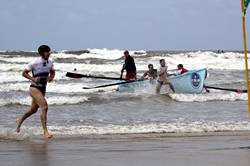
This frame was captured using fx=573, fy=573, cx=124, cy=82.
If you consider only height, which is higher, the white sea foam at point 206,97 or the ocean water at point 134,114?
the ocean water at point 134,114

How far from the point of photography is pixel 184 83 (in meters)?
20.7

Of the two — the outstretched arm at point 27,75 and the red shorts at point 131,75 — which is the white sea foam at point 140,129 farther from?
the red shorts at point 131,75

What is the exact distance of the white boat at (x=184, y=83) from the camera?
20547 mm

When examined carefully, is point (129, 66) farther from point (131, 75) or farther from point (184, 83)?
point (184, 83)

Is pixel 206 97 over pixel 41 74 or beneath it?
beneath

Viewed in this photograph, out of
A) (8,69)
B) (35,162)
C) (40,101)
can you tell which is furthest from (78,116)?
(8,69)

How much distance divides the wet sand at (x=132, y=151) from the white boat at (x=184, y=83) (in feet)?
35.5

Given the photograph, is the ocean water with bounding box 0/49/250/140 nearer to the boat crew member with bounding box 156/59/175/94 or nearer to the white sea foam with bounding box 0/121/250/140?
the white sea foam with bounding box 0/121/250/140

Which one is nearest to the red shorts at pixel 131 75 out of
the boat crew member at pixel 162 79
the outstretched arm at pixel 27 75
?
the boat crew member at pixel 162 79

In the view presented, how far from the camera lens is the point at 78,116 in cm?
1388

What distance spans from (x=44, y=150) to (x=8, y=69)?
3357cm

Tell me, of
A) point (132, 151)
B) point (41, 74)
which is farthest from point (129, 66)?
point (132, 151)

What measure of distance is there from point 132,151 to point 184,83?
529 inches

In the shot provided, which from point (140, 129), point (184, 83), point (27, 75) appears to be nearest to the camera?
point (27, 75)
